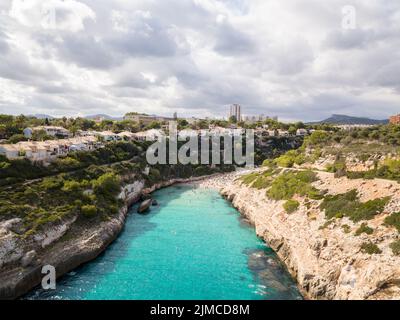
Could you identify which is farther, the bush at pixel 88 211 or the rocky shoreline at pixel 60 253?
the bush at pixel 88 211

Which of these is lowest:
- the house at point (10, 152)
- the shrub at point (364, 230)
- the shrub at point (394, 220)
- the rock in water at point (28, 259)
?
the rock in water at point (28, 259)

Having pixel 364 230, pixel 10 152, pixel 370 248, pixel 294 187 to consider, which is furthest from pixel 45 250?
pixel 294 187

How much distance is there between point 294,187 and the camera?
3925 cm

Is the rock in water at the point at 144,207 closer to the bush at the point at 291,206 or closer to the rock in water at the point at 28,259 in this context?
the bush at the point at 291,206

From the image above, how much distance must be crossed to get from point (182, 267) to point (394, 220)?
17.4 meters

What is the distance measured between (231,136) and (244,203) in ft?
190

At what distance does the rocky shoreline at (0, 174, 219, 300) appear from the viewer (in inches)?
896

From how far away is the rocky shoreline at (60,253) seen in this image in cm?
2275

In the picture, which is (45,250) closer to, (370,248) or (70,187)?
(70,187)

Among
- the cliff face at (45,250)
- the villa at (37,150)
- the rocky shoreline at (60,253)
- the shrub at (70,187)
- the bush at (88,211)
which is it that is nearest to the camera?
the rocky shoreline at (60,253)

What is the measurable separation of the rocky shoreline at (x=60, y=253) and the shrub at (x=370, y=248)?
22805mm

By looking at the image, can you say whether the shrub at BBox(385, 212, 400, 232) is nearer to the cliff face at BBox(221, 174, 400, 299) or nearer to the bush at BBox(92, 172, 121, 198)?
the cliff face at BBox(221, 174, 400, 299)

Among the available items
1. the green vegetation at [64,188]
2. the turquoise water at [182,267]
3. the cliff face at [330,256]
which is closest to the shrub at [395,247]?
the cliff face at [330,256]

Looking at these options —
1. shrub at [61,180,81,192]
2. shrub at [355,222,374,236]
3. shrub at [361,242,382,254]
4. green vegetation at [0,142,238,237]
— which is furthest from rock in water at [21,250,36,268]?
shrub at [355,222,374,236]
